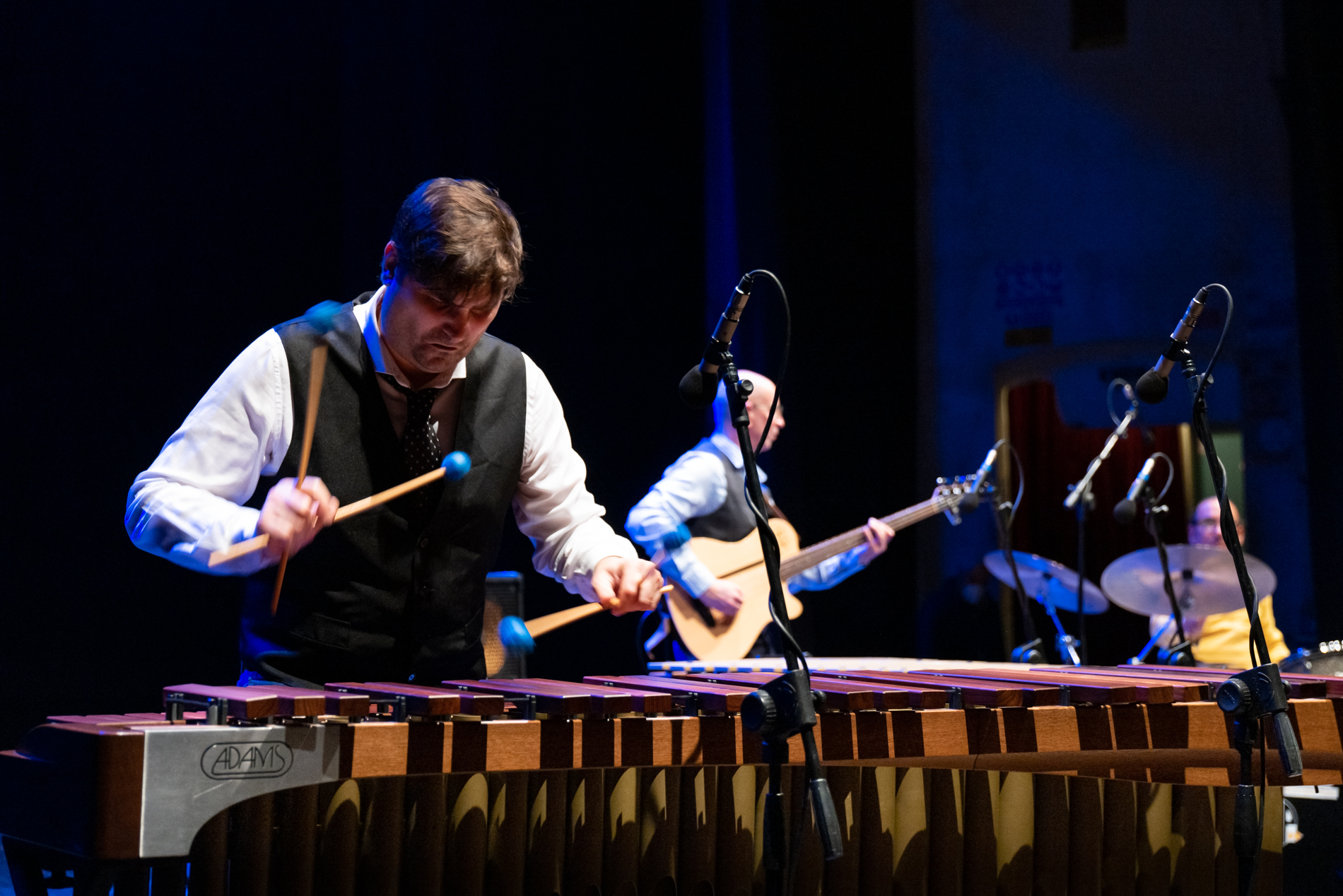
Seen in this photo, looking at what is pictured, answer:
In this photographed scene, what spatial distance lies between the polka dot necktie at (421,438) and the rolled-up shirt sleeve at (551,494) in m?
0.21

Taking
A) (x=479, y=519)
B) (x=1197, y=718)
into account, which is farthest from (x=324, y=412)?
(x=1197, y=718)

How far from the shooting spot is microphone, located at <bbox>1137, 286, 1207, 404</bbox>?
2512mm

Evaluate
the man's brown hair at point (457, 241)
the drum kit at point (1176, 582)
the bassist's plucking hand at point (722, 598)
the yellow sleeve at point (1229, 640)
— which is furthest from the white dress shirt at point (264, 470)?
the yellow sleeve at point (1229, 640)

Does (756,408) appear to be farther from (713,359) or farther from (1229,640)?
(713,359)

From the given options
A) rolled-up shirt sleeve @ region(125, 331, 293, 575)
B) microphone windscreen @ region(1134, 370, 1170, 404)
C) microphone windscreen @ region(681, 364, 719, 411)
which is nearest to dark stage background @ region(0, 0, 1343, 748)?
rolled-up shirt sleeve @ region(125, 331, 293, 575)

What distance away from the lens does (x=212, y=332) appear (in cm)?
499

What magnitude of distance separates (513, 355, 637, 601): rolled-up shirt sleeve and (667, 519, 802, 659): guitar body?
2.59 m

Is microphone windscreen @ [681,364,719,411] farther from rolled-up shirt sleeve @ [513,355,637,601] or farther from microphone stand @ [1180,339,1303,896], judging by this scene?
microphone stand @ [1180,339,1303,896]

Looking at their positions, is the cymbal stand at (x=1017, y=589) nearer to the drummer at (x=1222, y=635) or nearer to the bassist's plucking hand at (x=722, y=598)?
the drummer at (x=1222, y=635)

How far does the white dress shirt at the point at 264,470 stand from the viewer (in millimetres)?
2277

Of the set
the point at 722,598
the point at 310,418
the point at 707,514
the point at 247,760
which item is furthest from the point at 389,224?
the point at 247,760

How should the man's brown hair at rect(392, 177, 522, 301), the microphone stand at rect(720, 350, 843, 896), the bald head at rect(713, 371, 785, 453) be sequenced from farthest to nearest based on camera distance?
1. the bald head at rect(713, 371, 785, 453)
2. the man's brown hair at rect(392, 177, 522, 301)
3. the microphone stand at rect(720, 350, 843, 896)

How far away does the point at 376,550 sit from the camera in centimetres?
255

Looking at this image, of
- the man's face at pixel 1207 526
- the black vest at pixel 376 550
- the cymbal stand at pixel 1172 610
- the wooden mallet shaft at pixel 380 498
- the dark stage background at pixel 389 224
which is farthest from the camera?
the man's face at pixel 1207 526
